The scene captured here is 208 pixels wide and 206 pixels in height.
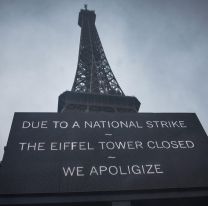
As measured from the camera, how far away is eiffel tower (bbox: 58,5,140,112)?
42.2 meters

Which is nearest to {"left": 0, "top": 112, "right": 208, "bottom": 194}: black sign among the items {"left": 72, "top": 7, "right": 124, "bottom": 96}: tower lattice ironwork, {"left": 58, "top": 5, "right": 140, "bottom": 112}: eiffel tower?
{"left": 58, "top": 5, "right": 140, "bottom": 112}: eiffel tower

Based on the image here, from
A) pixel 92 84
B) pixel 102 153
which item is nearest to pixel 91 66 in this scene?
pixel 92 84

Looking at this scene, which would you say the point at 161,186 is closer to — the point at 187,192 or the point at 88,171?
the point at 187,192

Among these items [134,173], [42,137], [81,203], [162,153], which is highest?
[42,137]

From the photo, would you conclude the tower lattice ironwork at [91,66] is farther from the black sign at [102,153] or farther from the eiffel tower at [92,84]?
the black sign at [102,153]

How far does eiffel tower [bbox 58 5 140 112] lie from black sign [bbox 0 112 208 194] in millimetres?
22020

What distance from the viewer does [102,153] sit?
663 inches

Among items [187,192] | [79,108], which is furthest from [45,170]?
[79,108]

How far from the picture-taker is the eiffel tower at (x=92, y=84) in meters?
42.2

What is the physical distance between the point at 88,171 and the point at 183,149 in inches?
223

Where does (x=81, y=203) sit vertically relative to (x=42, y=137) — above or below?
below

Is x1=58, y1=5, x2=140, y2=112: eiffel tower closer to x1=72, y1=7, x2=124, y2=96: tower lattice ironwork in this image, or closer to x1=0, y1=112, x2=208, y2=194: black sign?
x1=72, y1=7, x2=124, y2=96: tower lattice ironwork

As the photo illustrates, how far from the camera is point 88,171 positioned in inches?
620

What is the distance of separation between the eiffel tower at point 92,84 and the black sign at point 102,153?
22.0m
